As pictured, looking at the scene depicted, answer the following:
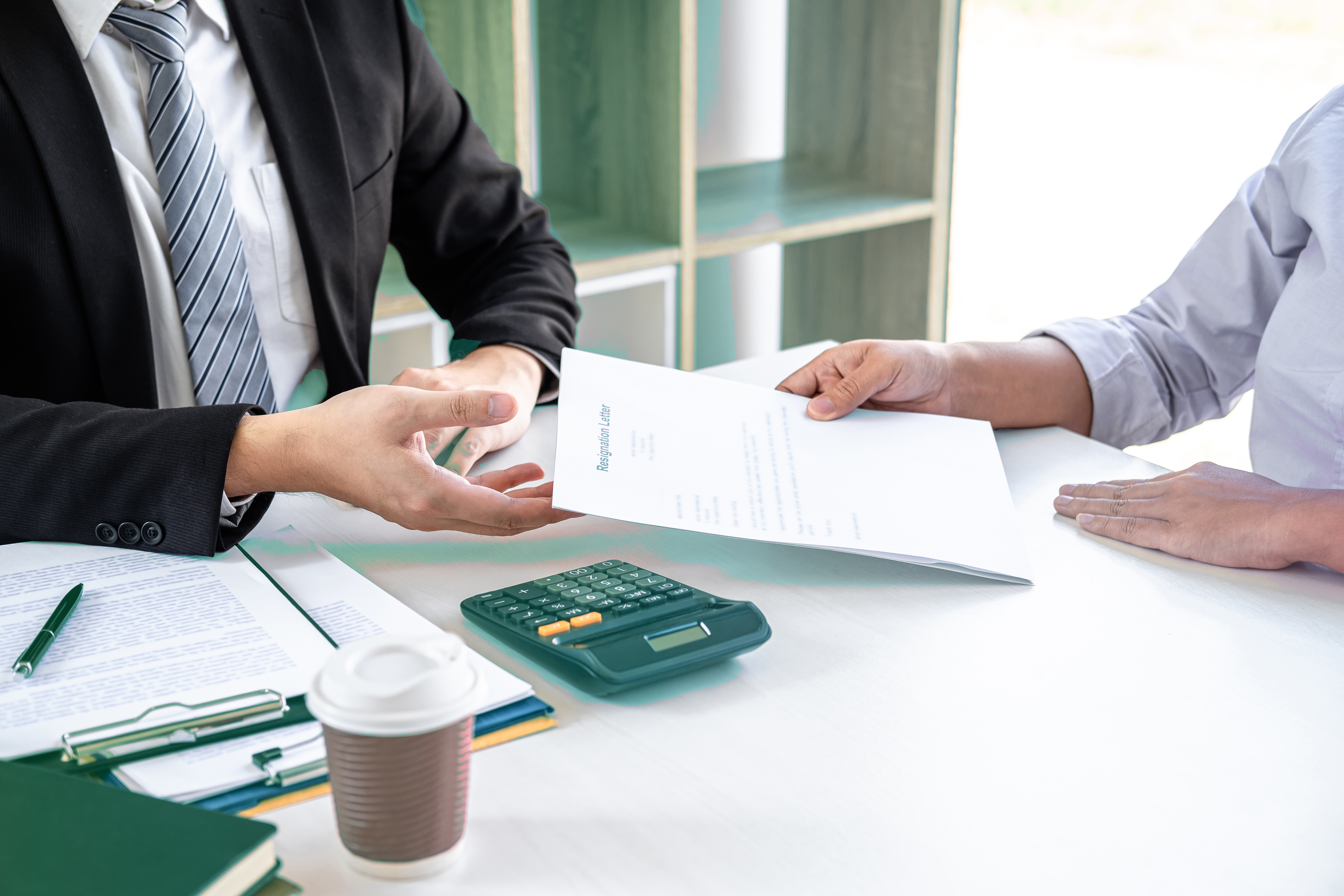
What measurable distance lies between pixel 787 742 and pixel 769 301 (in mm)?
2307

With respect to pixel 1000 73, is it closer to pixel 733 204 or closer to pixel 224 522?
pixel 733 204

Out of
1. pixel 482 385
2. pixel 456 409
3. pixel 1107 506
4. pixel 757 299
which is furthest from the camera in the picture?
pixel 757 299

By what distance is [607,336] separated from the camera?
2.26 metres

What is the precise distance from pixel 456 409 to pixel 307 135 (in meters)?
0.57

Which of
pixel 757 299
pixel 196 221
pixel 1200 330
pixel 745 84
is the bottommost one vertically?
pixel 757 299

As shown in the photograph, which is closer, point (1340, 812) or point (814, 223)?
point (1340, 812)

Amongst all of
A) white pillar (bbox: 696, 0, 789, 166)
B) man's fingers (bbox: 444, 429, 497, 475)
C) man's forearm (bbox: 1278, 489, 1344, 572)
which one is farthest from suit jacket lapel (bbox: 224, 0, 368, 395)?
white pillar (bbox: 696, 0, 789, 166)

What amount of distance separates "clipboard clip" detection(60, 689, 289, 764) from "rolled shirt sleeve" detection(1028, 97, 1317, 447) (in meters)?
0.88

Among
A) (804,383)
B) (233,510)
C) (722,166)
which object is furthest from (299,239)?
(722,166)

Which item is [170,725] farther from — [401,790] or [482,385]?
[482,385]

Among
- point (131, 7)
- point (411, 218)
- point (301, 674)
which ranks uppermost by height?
point (131, 7)

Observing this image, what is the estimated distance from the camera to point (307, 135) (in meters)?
1.20

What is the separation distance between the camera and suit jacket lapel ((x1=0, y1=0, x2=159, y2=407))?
972 millimetres

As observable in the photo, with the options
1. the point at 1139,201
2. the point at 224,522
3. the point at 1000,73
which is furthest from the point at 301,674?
the point at 1000,73
